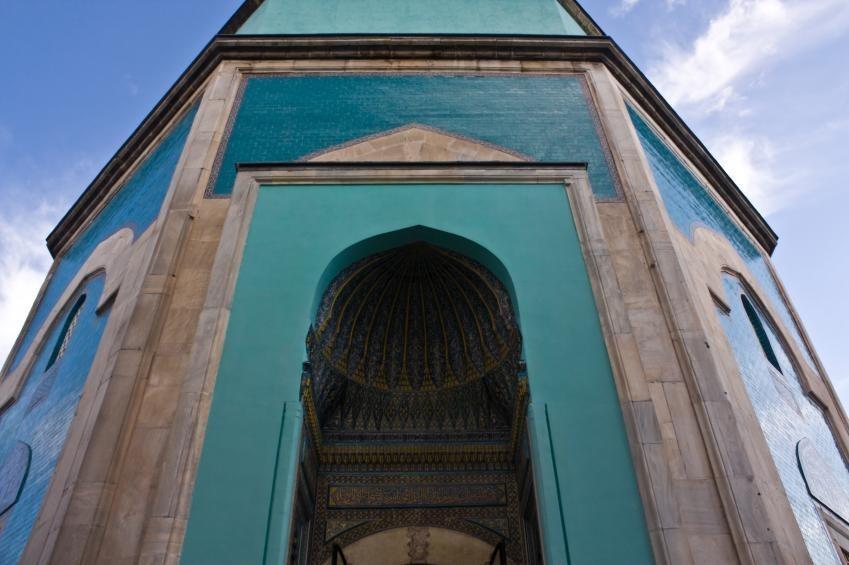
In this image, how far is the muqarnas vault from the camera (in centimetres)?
426

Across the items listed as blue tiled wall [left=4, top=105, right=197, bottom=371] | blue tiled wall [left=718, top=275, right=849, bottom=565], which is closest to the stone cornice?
blue tiled wall [left=4, top=105, right=197, bottom=371]

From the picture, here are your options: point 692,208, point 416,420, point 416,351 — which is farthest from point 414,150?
point 692,208

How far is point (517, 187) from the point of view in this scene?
6078mm

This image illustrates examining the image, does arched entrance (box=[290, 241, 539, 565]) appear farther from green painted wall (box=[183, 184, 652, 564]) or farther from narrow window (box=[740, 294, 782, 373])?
narrow window (box=[740, 294, 782, 373])

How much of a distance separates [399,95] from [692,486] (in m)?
4.81

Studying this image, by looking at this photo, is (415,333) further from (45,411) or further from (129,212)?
(129,212)

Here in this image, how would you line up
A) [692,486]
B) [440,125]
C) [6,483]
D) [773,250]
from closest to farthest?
[692,486] < [6,483] < [440,125] < [773,250]

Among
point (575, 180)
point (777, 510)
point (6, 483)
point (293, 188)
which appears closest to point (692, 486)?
point (777, 510)

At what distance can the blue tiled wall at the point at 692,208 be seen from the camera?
707 cm

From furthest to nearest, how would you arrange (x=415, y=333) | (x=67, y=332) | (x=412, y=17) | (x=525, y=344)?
(x=412, y=17), (x=67, y=332), (x=415, y=333), (x=525, y=344)

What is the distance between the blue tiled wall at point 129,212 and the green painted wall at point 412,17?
1.83 m

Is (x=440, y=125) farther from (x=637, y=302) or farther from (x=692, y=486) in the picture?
(x=692, y=486)

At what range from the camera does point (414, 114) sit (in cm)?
688

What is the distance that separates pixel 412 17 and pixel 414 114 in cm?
225
